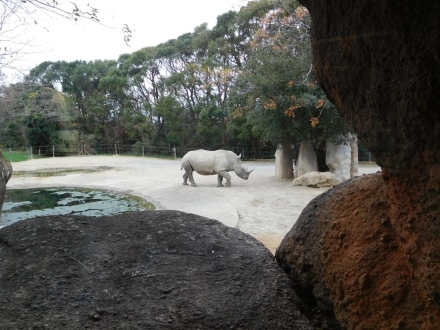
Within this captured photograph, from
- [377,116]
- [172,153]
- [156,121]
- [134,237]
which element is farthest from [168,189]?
[156,121]

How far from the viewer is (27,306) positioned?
1.56 m

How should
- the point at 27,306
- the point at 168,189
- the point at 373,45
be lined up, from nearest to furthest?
the point at 373,45 → the point at 27,306 → the point at 168,189

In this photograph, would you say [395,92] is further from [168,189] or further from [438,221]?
[168,189]

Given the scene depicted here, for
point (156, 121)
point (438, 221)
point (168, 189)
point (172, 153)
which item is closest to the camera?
point (438, 221)

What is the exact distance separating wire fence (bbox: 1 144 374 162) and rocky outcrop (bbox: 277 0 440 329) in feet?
70.6

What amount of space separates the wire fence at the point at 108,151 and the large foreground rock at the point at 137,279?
21.1 m

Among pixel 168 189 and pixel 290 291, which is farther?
pixel 168 189

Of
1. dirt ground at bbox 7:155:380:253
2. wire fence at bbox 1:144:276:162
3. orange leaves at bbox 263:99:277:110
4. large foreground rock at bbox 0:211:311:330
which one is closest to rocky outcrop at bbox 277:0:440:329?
large foreground rock at bbox 0:211:311:330

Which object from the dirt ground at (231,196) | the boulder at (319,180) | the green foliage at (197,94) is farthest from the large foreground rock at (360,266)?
the boulder at (319,180)

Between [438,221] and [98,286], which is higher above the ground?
[438,221]

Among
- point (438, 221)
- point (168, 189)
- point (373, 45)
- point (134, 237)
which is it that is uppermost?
point (373, 45)

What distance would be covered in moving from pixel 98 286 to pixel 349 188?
3.94ft

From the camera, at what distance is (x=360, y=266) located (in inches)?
55.6

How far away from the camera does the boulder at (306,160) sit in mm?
12438
